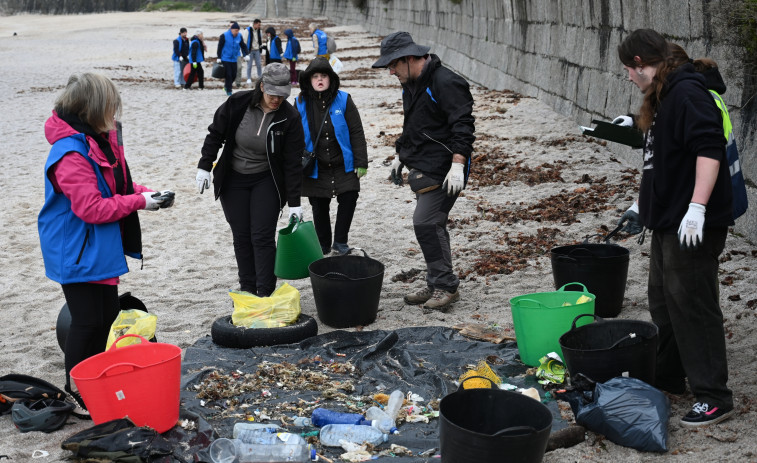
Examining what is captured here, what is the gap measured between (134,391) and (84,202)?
0.92 meters

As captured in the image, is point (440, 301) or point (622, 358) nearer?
point (622, 358)

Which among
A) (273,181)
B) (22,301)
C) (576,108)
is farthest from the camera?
(576,108)

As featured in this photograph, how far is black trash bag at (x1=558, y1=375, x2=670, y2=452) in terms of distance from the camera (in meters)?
3.53

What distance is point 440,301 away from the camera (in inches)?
222

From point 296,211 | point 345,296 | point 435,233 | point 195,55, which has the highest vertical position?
point 195,55

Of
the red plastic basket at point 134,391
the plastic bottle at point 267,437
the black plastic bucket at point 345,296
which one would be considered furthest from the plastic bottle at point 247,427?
the black plastic bucket at point 345,296

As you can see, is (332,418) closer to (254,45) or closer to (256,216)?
(256,216)

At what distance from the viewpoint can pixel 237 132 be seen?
17.5ft

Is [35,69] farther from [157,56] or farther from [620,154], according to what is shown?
[620,154]

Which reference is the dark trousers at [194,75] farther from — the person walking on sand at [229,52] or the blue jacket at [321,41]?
the blue jacket at [321,41]

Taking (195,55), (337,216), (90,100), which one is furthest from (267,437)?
(195,55)

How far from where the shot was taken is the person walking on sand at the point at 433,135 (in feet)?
17.1

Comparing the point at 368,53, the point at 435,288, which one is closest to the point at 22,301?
the point at 435,288

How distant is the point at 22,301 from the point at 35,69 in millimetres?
20854
